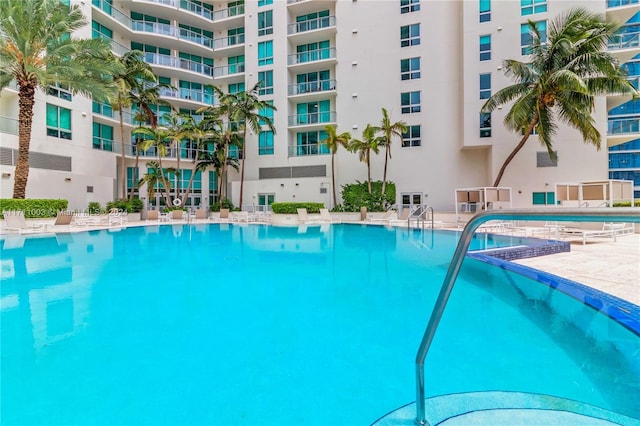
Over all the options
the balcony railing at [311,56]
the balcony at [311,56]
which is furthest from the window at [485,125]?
the balcony railing at [311,56]

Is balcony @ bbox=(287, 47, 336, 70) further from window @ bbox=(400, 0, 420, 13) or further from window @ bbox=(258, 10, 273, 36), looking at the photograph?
window @ bbox=(400, 0, 420, 13)

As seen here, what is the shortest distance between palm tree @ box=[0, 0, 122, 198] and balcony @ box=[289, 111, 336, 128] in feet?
45.6

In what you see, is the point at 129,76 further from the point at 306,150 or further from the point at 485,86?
the point at 485,86

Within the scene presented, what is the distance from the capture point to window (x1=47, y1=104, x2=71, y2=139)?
67.3 feet

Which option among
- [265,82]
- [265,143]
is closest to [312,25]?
[265,82]

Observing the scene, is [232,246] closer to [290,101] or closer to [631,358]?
[631,358]

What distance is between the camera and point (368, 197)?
77.3ft

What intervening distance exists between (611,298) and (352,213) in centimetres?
1822

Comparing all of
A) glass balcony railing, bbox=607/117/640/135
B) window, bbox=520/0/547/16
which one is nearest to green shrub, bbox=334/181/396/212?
window, bbox=520/0/547/16

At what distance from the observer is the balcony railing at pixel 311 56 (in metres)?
26.6

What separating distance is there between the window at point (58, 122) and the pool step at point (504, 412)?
26383 mm

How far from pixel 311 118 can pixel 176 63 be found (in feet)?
42.1

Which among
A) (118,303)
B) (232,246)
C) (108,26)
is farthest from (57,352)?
(108,26)

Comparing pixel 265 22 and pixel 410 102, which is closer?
pixel 410 102
